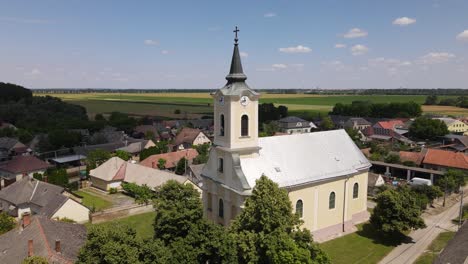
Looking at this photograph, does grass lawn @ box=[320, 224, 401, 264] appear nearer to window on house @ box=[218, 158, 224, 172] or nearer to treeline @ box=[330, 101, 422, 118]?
window on house @ box=[218, 158, 224, 172]

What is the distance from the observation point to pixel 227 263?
23.5m

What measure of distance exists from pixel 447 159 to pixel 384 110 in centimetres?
9136

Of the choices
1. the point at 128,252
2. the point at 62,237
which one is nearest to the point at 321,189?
the point at 128,252

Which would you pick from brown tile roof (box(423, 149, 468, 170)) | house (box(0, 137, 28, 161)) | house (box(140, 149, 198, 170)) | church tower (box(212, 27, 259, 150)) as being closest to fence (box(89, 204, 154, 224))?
church tower (box(212, 27, 259, 150))

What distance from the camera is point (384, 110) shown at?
149 meters

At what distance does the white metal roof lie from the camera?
1266 inches

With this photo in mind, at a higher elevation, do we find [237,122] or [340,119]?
[237,122]

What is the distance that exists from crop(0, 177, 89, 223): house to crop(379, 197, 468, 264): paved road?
32.5 meters

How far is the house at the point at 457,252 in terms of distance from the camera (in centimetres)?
2270

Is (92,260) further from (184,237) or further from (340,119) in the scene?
(340,119)

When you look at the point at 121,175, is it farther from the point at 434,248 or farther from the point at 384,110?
the point at 384,110

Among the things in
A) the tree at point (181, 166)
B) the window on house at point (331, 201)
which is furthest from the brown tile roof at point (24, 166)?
the window on house at point (331, 201)

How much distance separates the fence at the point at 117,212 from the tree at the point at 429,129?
83.0 m

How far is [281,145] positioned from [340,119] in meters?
107
